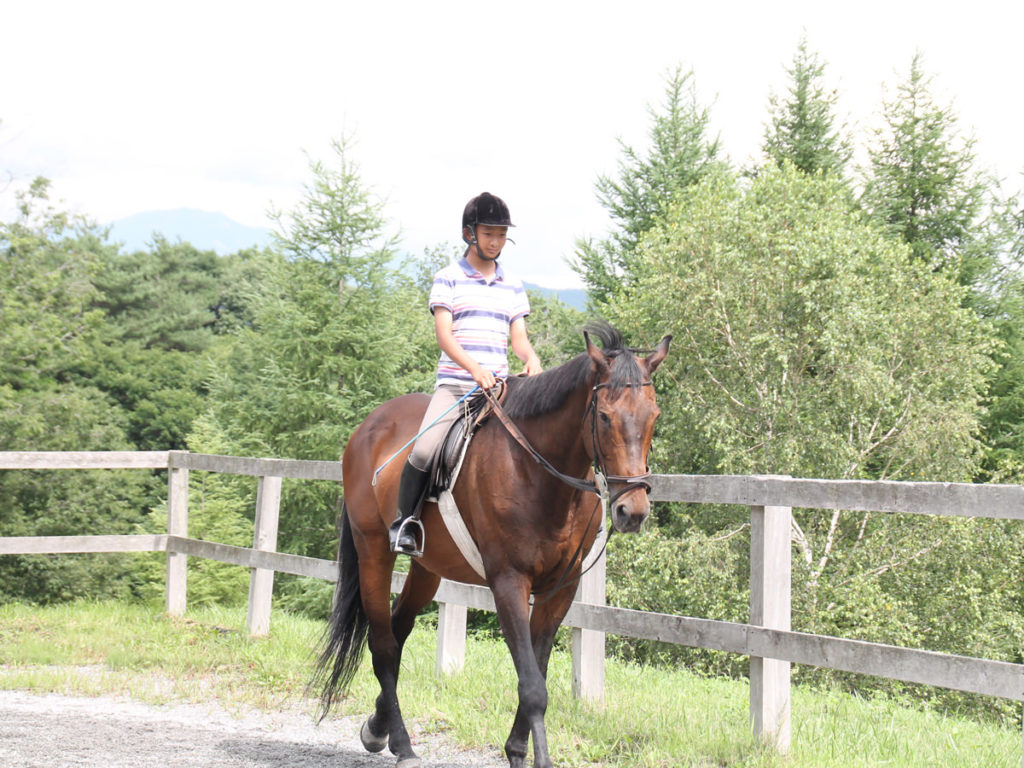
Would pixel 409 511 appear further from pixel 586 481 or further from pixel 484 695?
pixel 484 695

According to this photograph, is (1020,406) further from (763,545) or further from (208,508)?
(763,545)

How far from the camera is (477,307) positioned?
4863 mm

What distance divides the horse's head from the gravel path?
1.97m

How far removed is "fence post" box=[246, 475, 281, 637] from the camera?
8.21 meters

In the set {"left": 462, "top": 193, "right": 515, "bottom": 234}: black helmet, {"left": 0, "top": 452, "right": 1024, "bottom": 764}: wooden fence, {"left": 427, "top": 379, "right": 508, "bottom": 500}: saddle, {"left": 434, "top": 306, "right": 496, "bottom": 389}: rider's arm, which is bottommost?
{"left": 0, "top": 452, "right": 1024, "bottom": 764}: wooden fence

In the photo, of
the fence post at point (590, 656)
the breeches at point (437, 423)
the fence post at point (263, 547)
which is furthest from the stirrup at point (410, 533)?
the fence post at point (263, 547)

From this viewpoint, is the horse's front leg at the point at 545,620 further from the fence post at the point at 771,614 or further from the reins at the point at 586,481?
the fence post at the point at 771,614

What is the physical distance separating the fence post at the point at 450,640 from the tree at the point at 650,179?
2843cm

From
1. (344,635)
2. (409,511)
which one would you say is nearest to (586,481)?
(409,511)

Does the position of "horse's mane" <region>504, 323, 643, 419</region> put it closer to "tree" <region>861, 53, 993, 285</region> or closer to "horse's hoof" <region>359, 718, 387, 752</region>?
"horse's hoof" <region>359, 718, 387, 752</region>

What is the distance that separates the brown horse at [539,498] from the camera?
12.4 feet

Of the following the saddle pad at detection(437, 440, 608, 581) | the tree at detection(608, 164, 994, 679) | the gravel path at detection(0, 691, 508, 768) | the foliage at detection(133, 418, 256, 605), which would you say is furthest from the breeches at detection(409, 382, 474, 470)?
the foliage at detection(133, 418, 256, 605)

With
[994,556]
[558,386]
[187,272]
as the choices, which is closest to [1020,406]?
[994,556]

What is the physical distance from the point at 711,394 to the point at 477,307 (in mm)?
23397
